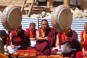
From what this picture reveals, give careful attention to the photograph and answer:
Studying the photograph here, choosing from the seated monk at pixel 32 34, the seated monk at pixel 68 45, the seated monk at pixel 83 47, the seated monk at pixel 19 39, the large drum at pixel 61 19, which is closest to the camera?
the large drum at pixel 61 19

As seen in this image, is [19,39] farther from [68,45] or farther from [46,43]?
[68,45]

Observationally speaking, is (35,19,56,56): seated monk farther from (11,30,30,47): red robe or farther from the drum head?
the drum head

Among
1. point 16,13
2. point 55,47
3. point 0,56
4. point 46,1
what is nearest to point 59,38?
point 55,47

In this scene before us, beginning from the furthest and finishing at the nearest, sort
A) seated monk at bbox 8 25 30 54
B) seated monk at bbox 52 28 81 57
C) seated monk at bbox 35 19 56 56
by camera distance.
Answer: seated monk at bbox 8 25 30 54, seated monk at bbox 35 19 56 56, seated monk at bbox 52 28 81 57

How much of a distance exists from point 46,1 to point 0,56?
14.5 metres

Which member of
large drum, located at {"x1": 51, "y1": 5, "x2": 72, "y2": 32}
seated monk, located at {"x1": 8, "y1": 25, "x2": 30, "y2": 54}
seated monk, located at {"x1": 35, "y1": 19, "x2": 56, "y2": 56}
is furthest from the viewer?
seated monk, located at {"x1": 8, "y1": 25, "x2": 30, "y2": 54}

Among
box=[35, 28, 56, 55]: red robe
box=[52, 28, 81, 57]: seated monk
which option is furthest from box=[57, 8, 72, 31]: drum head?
box=[35, 28, 56, 55]: red robe

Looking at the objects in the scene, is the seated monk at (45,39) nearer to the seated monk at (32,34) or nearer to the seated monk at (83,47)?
the seated monk at (32,34)

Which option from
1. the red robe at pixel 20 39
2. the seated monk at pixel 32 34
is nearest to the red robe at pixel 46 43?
the red robe at pixel 20 39

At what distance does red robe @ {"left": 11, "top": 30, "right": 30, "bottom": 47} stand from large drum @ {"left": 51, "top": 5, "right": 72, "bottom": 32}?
154 centimetres

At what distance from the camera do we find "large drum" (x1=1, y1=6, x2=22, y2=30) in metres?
8.77

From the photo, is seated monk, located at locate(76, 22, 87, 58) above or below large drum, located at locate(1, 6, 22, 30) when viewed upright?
below

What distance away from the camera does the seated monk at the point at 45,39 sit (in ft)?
31.7

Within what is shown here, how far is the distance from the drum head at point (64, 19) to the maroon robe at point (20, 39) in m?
1.53
